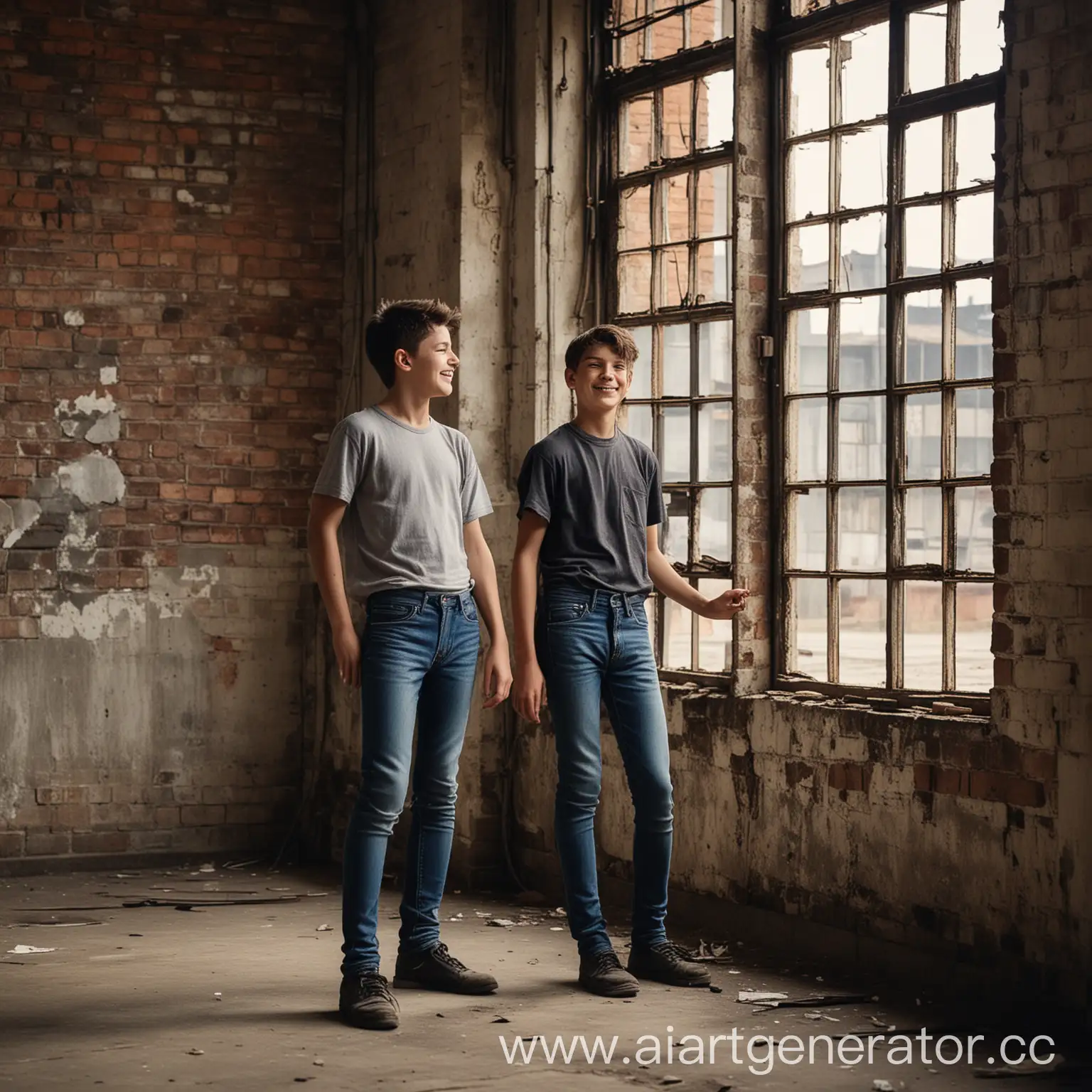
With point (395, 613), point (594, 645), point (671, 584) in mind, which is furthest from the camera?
point (671, 584)

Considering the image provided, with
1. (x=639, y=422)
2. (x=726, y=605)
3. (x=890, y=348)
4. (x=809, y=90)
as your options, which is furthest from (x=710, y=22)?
(x=726, y=605)

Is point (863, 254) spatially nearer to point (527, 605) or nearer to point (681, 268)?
point (681, 268)

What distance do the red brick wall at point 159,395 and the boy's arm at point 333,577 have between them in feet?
9.13

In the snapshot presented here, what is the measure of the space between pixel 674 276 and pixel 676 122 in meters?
0.56

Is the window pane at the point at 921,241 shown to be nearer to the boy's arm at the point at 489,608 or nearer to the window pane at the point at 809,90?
the window pane at the point at 809,90

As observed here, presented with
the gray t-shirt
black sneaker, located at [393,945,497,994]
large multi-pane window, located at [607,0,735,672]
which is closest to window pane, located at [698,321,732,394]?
large multi-pane window, located at [607,0,735,672]

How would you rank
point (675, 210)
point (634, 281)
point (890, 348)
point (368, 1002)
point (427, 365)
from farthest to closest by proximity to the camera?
point (634, 281) → point (675, 210) → point (890, 348) → point (427, 365) → point (368, 1002)

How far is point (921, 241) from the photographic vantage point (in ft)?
15.8

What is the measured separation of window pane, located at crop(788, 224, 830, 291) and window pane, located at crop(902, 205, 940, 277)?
36 cm

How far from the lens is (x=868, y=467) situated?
16.4 feet

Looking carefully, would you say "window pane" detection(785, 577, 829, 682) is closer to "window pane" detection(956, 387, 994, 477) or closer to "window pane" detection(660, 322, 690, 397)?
"window pane" detection(956, 387, 994, 477)

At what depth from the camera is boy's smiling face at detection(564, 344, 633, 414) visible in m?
4.40

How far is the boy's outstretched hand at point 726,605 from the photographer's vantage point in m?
4.48

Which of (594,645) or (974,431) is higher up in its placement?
(974,431)
